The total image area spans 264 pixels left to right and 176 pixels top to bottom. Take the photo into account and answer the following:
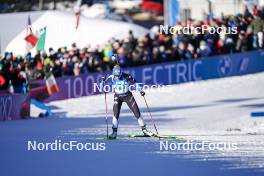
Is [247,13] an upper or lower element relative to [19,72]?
upper

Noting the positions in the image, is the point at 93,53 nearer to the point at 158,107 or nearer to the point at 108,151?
the point at 158,107

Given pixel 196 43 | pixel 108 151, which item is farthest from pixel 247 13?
pixel 108 151

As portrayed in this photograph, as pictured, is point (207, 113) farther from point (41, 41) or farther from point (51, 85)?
point (41, 41)

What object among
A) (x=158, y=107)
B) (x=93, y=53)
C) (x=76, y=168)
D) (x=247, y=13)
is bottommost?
(x=76, y=168)

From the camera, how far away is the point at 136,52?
92.1 ft

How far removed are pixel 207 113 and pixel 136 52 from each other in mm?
5728

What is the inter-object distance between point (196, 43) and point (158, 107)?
6.28m

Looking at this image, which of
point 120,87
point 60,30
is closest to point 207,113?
point 120,87

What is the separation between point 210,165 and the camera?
12938mm

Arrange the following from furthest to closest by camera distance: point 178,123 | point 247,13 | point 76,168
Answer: point 247,13 → point 178,123 → point 76,168

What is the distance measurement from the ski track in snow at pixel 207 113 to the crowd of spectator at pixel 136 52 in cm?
116

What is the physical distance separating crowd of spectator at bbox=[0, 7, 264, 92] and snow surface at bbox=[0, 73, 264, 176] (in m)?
1.16

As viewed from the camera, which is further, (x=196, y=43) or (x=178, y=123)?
(x=196, y=43)

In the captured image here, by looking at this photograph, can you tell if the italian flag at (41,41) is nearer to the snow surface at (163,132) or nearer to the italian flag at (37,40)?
the italian flag at (37,40)
